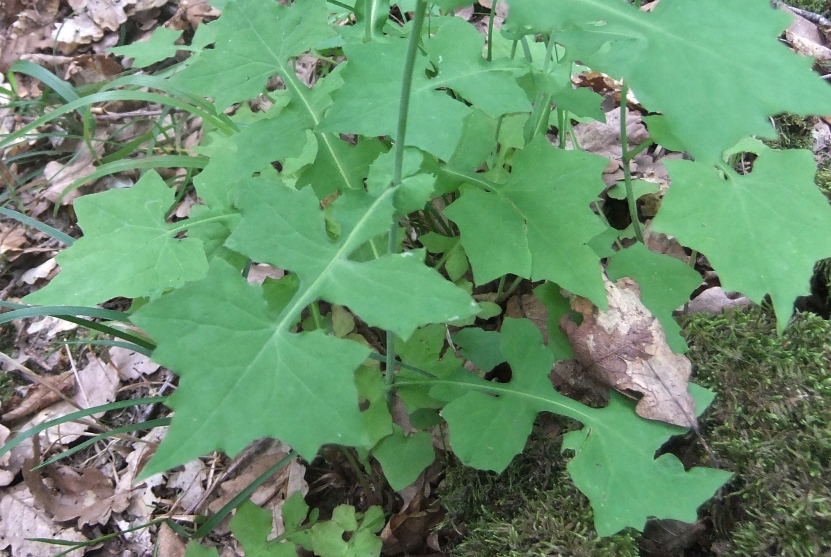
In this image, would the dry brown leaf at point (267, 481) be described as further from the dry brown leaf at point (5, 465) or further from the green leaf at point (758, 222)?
the green leaf at point (758, 222)

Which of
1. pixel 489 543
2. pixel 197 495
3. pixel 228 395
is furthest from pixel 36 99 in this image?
pixel 489 543

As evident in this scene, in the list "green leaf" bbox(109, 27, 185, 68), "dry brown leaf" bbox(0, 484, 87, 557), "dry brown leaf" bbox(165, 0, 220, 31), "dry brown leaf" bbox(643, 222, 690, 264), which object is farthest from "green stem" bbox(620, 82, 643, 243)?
"dry brown leaf" bbox(165, 0, 220, 31)

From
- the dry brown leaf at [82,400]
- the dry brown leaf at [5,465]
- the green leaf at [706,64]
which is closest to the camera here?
the green leaf at [706,64]

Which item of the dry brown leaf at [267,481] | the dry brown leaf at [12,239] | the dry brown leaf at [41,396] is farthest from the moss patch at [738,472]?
the dry brown leaf at [12,239]

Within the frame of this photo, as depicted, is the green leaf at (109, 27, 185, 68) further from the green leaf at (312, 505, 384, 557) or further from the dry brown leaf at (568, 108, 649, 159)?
the green leaf at (312, 505, 384, 557)

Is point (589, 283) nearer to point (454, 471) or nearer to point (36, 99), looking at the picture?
point (454, 471)
